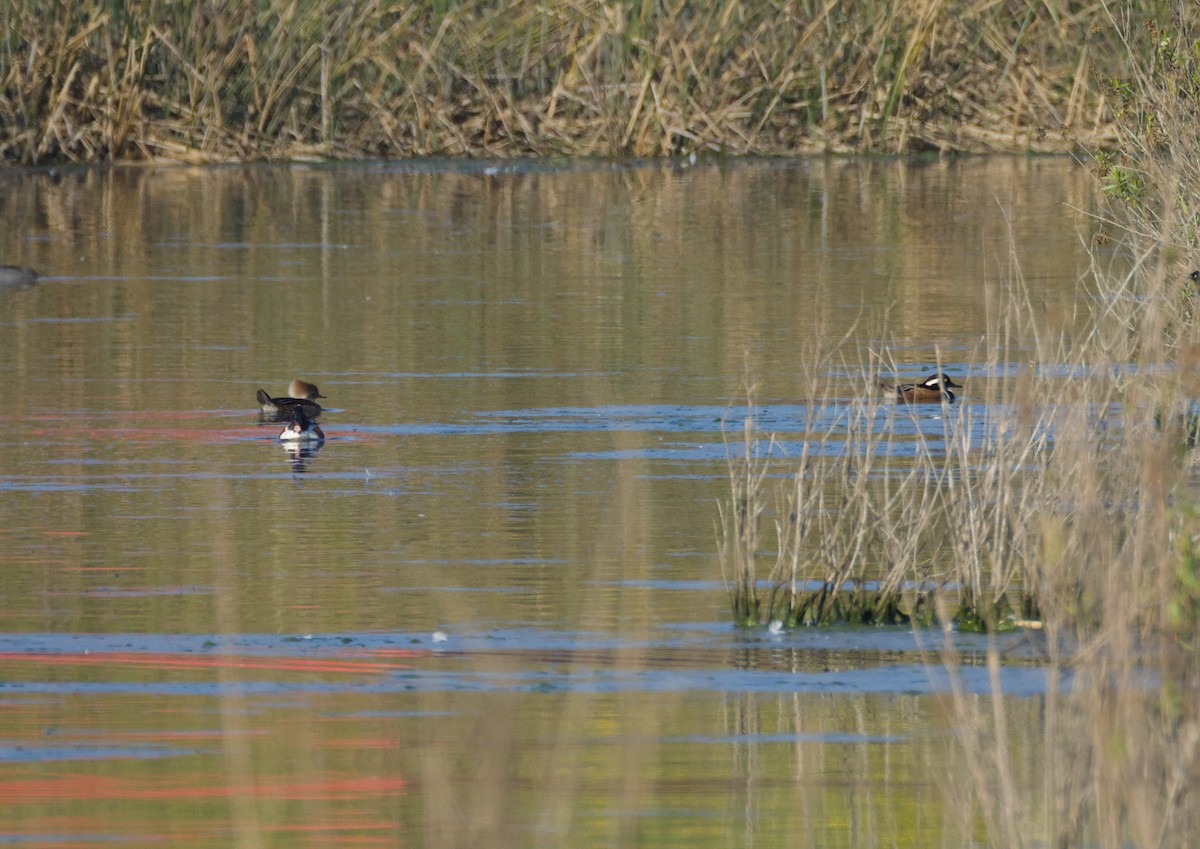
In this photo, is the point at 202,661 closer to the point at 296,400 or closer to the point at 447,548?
the point at 447,548

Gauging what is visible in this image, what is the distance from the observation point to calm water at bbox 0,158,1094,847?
25.3 ft

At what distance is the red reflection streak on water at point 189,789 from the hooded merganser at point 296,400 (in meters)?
7.12

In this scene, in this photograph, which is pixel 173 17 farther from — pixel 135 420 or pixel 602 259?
pixel 135 420

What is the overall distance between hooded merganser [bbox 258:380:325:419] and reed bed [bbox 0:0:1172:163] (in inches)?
702

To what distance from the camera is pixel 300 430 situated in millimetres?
14484

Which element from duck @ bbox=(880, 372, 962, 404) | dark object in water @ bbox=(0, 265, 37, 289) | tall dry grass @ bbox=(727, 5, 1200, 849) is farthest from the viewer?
dark object in water @ bbox=(0, 265, 37, 289)

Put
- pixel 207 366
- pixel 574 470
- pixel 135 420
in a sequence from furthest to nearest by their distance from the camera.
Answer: pixel 207 366
pixel 135 420
pixel 574 470

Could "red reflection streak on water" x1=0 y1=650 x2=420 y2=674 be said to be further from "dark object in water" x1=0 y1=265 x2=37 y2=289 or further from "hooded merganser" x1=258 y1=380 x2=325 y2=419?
"dark object in water" x1=0 y1=265 x2=37 y2=289

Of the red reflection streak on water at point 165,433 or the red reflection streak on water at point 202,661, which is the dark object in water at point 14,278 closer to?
the red reflection streak on water at point 165,433

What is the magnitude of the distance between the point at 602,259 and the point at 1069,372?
14.9 m

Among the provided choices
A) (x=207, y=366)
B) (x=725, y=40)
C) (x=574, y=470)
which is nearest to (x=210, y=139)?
(x=725, y=40)

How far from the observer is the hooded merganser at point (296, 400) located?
49.3 ft

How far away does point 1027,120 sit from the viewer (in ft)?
114

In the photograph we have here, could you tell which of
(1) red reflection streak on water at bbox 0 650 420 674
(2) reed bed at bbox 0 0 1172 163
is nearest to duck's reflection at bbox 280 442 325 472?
(1) red reflection streak on water at bbox 0 650 420 674
